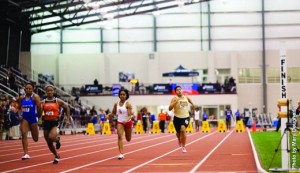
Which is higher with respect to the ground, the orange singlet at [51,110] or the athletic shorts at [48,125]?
the orange singlet at [51,110]

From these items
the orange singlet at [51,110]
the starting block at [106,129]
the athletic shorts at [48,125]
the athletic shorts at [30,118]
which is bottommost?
the starting block at [106,129]

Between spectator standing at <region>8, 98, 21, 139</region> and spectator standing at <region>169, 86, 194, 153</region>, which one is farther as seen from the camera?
spectator standing at <region>8, 98, 21, 139</region>

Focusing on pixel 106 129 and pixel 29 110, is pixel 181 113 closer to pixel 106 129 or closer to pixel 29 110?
pixel 29 110

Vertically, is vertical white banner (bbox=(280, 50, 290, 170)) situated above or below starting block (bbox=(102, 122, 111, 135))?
above

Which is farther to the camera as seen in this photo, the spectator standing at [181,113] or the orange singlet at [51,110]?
the spectator standing at [181,113]

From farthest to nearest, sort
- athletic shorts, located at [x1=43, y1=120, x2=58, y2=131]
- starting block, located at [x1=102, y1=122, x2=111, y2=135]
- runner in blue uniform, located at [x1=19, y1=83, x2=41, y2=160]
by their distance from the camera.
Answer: starting block, located at [x1=102, y1=122, x2=111, y2=135] < runner in blue uniform, located at [x1=19, y1=83, x2=41, y2=160] < athletic shorts, located at [x1=43, y1=120, x2=58, y2=131]

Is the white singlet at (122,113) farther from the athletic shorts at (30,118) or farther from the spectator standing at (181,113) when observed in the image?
the spectator standing at (181,113)

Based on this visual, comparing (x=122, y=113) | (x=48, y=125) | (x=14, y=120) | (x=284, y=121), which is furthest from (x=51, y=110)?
(x=14, y=120)

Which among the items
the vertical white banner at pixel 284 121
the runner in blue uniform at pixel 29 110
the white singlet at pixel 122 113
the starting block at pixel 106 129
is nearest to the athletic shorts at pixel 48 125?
the runner in blue uniform at pixel 29 110

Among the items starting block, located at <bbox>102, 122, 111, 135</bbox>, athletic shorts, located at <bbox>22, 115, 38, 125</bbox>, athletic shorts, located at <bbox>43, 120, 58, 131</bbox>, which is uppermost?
athletic shorts, located at <bbox>22, 115, 38, 125</bbox>

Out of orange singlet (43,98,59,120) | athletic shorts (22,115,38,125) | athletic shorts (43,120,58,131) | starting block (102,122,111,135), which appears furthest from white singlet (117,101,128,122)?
starting block (102,122,111,135)

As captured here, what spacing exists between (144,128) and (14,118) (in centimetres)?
1429

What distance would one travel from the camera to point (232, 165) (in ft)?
46.1

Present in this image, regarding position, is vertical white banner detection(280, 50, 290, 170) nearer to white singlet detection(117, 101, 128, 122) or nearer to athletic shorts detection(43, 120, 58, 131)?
white singlet detection(117, 101, 128, 122)
